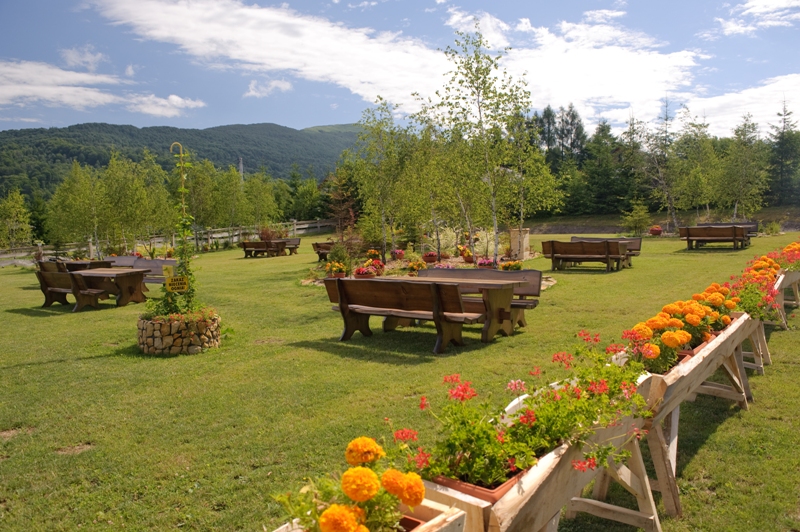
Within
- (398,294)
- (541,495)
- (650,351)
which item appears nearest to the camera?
(541,495)

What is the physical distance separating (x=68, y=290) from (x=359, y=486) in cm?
1293

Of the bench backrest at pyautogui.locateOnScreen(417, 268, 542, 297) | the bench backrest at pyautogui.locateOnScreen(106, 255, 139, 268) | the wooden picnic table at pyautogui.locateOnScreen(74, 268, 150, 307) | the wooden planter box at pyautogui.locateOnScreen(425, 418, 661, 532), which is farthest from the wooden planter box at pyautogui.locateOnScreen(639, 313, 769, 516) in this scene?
the bench backrest at pyautogui.locateOnScreen(106, 255, 139, 268)

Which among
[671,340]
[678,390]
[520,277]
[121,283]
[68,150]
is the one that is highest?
[68,150]

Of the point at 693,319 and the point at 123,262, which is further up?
the point at 693,319

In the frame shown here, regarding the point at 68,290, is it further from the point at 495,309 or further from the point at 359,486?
the point at 359,486

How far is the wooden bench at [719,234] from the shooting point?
18438 mm

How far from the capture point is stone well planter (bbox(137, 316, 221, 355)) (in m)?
7.44

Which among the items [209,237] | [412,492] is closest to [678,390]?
[412,492]

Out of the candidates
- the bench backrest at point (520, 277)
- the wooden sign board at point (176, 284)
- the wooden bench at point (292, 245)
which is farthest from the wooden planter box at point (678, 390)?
the wooden bench at point (292, 245)

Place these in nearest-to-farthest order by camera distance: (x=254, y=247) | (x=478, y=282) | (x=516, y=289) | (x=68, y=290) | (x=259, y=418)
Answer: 1. (x=259, y=418)
2. (x=478, y=282)
3. (x=516, y=289)
4. (x=68, y=290)
5. (x=254, y=247)

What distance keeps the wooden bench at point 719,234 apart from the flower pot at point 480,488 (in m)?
19.4

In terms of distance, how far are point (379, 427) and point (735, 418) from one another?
2789 millimetres

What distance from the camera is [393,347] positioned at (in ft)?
23.7

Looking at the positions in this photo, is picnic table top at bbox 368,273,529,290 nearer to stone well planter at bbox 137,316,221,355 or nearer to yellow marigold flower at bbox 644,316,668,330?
stone well planter at bbox 137,316,221,355
